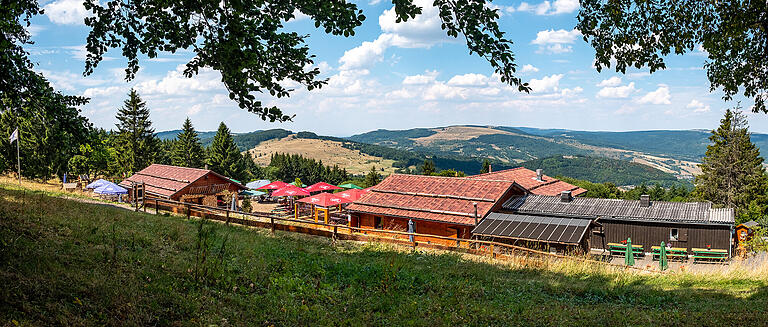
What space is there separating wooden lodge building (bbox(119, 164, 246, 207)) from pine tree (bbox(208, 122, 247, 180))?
2949 cm

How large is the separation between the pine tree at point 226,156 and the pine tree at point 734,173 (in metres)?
68.1

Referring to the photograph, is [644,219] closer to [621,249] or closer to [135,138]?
[621,249]

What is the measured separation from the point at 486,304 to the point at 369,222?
2180 centimetres

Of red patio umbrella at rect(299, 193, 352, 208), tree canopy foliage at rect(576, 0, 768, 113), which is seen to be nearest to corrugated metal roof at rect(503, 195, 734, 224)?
red patio umbrella at rect(299, 193, 352, 208)

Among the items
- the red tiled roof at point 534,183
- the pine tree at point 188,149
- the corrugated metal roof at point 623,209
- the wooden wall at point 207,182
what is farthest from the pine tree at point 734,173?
the pine tree at point 188,149

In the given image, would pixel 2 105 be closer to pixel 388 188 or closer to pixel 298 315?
pixel 298 315

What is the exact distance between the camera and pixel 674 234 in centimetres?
2970

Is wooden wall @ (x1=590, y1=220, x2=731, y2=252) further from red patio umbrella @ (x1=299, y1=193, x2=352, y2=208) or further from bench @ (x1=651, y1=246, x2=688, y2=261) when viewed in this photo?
red patio umbrella @ (x1=299, y1=193, x2=352, y2=208)

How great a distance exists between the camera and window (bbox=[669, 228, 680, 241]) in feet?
96.7

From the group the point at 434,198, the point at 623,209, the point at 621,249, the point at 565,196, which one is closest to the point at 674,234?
the point at 623,209

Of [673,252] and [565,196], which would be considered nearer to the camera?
[673,252]

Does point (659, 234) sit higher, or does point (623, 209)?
point (623, 209)

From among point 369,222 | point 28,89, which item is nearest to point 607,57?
point 28,89

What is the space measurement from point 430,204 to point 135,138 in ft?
174
